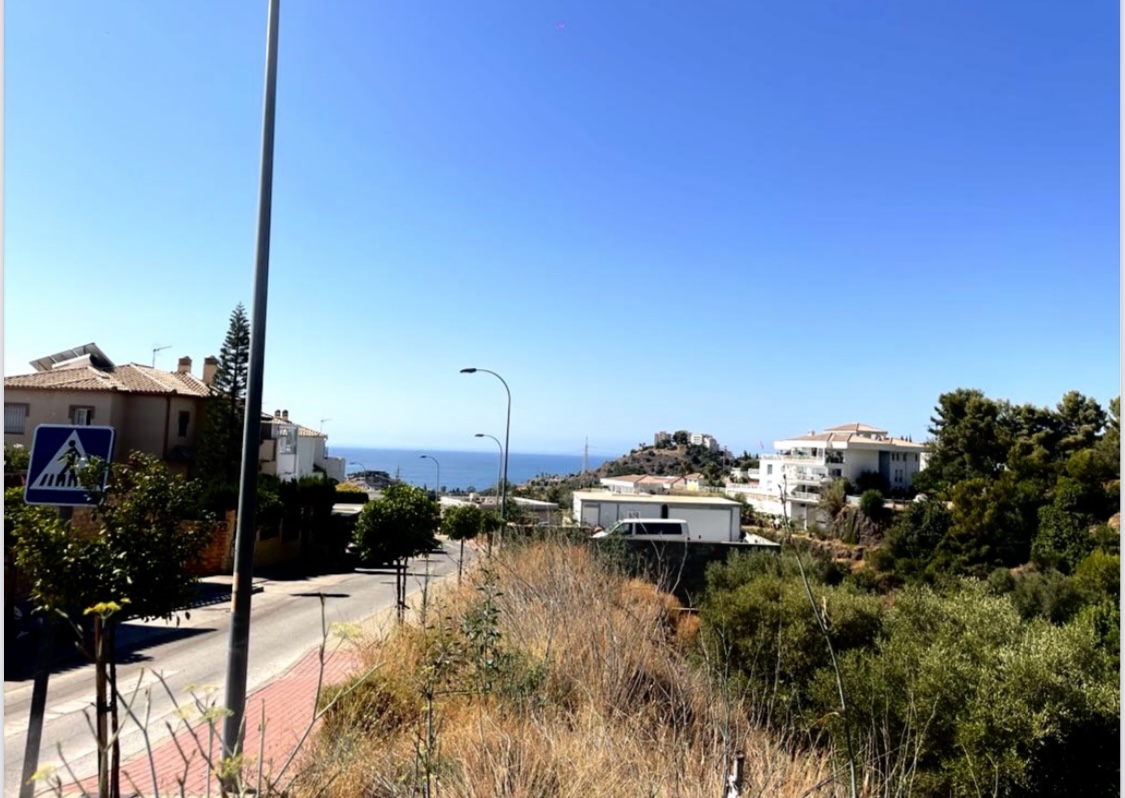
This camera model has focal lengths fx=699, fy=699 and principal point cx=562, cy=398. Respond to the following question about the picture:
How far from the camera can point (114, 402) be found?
812 inches

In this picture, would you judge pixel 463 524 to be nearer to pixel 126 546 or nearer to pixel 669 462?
pixel 126 546

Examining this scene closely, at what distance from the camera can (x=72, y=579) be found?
124 inches

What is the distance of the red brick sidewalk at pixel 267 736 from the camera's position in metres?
4.38

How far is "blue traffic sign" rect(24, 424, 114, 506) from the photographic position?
3.19 meters

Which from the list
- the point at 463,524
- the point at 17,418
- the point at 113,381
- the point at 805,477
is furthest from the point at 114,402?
the point at 805,477

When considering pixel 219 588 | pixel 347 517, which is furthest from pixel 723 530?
pixel 219 588

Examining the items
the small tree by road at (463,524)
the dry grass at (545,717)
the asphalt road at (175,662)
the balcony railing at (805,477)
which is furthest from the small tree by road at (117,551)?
the balcony railing at (805,477)

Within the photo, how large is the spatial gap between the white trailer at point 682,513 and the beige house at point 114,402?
13823 mm

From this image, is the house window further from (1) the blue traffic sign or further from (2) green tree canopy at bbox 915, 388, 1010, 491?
(2) green tree canopy at bbox 915, 388, 1010, 491

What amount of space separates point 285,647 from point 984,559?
24289 mm

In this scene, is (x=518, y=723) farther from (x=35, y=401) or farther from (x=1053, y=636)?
(x=35, y=401)

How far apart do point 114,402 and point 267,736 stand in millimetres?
18442

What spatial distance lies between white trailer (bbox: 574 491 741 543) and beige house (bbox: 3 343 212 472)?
13.8 metres

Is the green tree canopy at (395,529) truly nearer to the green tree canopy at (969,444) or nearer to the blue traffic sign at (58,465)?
the blue traffic sign at (58,465)
